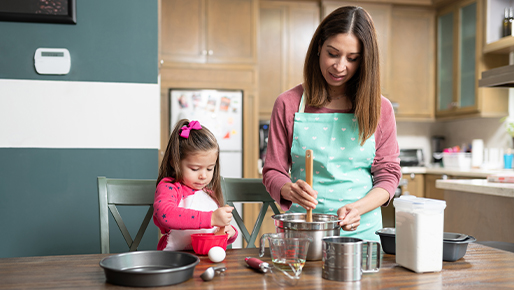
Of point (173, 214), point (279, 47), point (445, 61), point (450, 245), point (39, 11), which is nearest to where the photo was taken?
point (450, 245)

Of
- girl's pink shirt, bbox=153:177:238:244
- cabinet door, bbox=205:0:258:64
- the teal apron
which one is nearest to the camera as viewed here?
girl's pink shirt, bbox=153:177:238:244

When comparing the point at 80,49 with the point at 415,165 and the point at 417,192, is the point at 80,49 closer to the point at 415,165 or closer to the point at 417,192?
the point at 417,192

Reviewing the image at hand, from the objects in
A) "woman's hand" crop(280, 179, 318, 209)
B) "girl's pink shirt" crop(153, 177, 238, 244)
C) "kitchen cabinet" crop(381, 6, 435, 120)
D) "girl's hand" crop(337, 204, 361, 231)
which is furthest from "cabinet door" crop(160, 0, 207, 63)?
"girl's hand" crop(337, 204, 361, 231)

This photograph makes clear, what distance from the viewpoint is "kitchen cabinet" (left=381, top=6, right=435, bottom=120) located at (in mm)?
4441

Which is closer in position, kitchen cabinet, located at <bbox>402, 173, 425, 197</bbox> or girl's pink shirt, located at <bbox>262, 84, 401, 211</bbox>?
girl's pink shirt, located at <bbox>262, 84, 401, 211</bbox>

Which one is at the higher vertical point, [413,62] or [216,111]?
[413,62]

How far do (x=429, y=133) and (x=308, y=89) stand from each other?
3.80 metres

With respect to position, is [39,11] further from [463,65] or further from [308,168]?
[463,65]

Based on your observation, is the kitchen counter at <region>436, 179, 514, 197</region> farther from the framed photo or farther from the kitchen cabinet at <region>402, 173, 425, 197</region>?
the framed photo

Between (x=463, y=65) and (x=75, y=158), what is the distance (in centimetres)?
364

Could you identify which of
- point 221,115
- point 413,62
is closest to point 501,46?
point 413,62

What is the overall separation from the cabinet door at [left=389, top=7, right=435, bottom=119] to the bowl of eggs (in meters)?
3.73

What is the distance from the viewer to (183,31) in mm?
3783

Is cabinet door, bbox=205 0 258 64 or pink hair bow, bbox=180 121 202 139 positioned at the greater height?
cabinet door, bbox=205 0 258 64
